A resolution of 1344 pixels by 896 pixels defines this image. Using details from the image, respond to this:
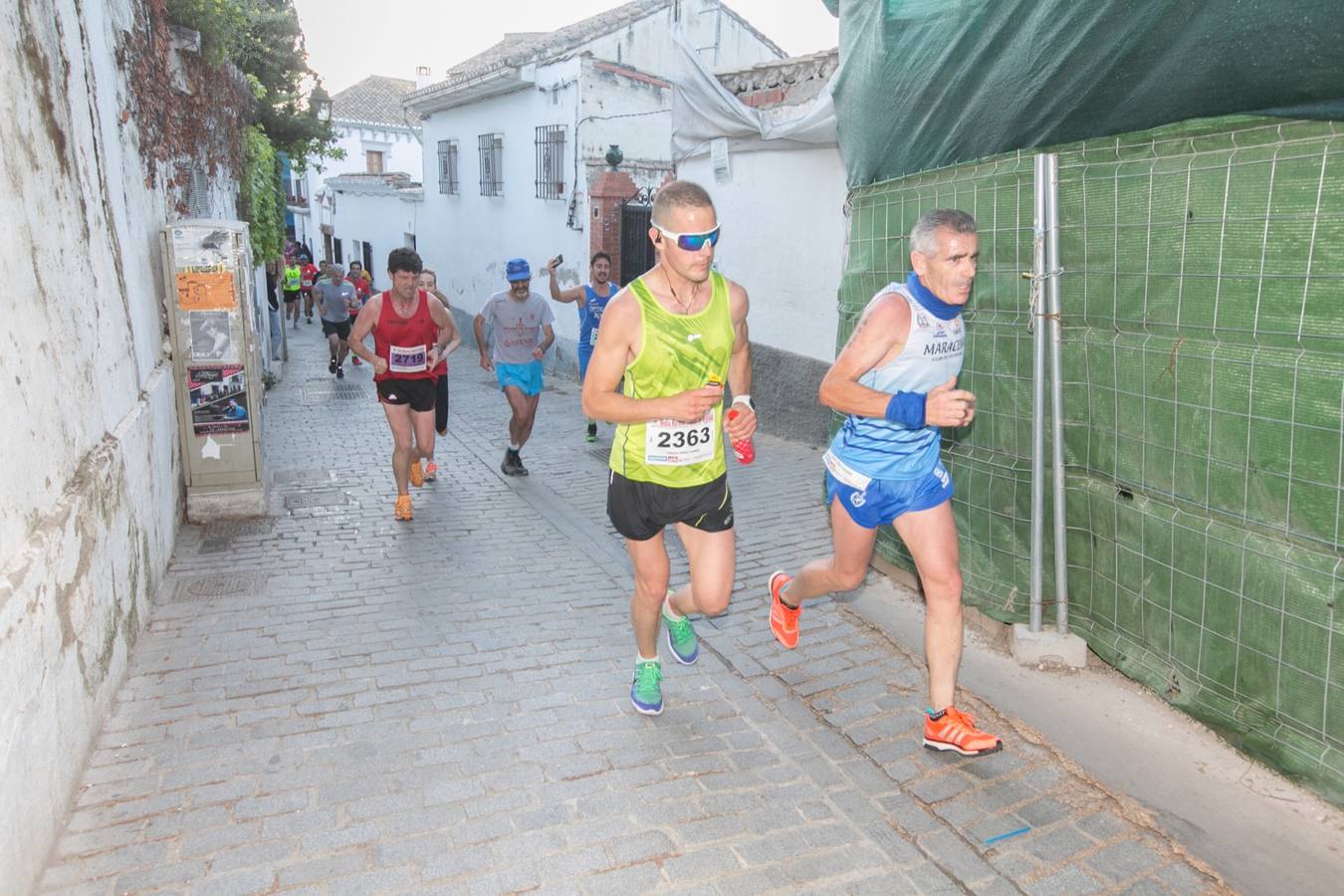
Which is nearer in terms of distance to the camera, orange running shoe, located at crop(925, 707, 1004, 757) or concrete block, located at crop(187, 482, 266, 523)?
orange running shoe, located at crop(925, 707, 1004, 757)

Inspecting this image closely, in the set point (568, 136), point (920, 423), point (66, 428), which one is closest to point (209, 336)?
point (66, 428)

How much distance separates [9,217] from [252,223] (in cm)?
1239

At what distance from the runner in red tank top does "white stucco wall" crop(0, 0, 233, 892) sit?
153cm

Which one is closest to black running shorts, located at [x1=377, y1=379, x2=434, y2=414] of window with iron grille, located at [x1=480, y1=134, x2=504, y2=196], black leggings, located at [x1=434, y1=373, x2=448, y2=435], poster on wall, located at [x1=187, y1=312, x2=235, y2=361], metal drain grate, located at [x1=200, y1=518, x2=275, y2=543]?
black leggings, located at [x1=434, y1=373, x2=448, y2=435]

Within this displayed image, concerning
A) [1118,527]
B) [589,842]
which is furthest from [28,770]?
[1118,527]

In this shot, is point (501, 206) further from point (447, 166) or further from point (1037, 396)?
point (1037, 396)

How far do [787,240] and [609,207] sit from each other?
5151mm

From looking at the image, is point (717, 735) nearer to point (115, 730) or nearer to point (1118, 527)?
point (1118, 527)

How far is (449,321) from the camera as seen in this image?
7504 millimetres

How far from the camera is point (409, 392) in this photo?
7.28m

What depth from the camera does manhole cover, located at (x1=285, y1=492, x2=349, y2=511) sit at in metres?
7.47

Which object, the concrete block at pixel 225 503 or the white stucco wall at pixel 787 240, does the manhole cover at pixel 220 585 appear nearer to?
the concrete block at pixel 225 503

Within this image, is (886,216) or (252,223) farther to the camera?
(252,223)

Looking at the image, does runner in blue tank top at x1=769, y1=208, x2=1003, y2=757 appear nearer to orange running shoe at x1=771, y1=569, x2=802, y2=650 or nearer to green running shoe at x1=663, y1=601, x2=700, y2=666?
orange running shoe at x1=771, y1=569, x2=802, y2=650
